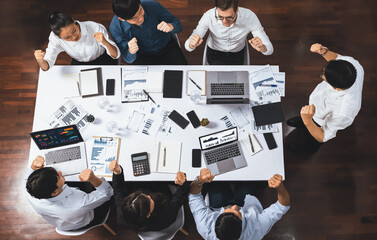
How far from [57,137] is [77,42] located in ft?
2.95

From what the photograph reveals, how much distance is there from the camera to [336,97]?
2.32m

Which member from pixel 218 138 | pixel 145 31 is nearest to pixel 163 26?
pixel 145 31

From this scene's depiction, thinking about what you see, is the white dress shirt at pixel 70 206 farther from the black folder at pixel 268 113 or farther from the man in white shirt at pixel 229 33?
the man in white shirt at pixel 229 33

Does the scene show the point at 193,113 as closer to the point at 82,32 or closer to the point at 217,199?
the point at 217,199

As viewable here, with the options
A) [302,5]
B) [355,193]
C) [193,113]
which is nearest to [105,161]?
[193,113]

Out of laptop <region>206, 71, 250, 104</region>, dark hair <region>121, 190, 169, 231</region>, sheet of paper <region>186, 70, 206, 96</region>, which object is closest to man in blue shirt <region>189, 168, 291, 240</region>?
dark hair <region>121, 190, 169, 231</region>

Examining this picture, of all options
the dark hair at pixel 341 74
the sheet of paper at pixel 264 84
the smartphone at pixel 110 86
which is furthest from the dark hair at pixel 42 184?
the dark hair at pixel 341 74

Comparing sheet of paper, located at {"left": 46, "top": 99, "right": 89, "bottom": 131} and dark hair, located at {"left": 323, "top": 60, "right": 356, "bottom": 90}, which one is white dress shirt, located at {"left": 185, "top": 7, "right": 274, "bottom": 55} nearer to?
dark hair, located at {"left": 323, "top": 60, "right": 356, "bottom": 90}

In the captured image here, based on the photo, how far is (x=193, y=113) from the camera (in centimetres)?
262

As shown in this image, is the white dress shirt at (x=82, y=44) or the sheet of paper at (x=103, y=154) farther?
the white dress shirt at (x=82, y=44)

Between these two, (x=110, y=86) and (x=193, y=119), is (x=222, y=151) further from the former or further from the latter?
(x=110, y=86)

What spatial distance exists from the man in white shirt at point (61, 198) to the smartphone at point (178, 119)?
0.78 meters

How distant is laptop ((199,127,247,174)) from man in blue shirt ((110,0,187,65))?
3.42 ft

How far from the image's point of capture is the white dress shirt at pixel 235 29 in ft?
8.84
